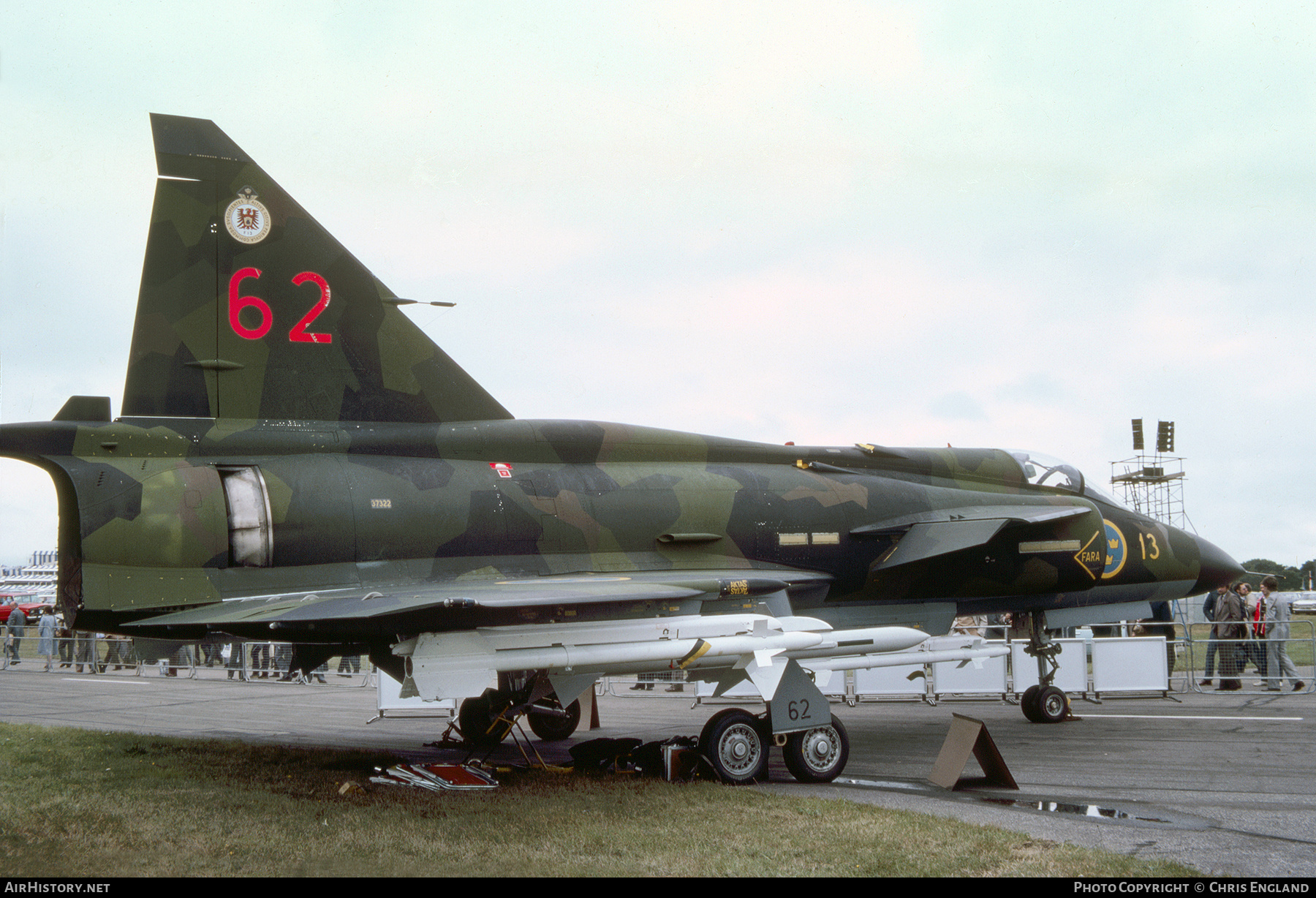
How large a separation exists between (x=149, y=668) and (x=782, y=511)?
74.2 ft

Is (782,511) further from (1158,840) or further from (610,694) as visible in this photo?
(610,694)

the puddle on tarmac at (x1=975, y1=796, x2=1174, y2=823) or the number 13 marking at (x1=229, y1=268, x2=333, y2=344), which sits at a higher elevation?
the number 13 marking at (x1=229, y1=268, x2=333, y2=344)

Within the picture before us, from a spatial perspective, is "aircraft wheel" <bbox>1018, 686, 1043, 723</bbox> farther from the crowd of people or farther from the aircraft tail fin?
the aircraft tail fin

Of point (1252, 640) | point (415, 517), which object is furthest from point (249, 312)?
point (1252, 640)

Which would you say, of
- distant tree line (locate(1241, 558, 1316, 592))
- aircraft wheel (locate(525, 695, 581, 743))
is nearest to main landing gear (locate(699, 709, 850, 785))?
aircraft wheel (locate(525, 695, 581, 743))

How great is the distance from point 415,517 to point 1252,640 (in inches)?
554

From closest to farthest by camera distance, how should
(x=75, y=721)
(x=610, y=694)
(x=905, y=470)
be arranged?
(x=905, y=470) → (x=75, y=721) → (x=610, y=694)

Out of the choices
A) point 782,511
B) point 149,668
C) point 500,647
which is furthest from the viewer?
point 149,668

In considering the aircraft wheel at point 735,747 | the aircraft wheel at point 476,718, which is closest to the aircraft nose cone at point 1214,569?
the aircraft wheel at point 735,747

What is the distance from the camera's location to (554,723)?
12086 millimetres

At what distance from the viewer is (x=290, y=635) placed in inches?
300

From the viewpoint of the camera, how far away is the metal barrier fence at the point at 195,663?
74.7ft

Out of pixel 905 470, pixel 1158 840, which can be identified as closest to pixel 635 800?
pixel 1158 840

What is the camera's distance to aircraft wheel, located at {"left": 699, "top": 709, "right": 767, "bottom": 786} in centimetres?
834
